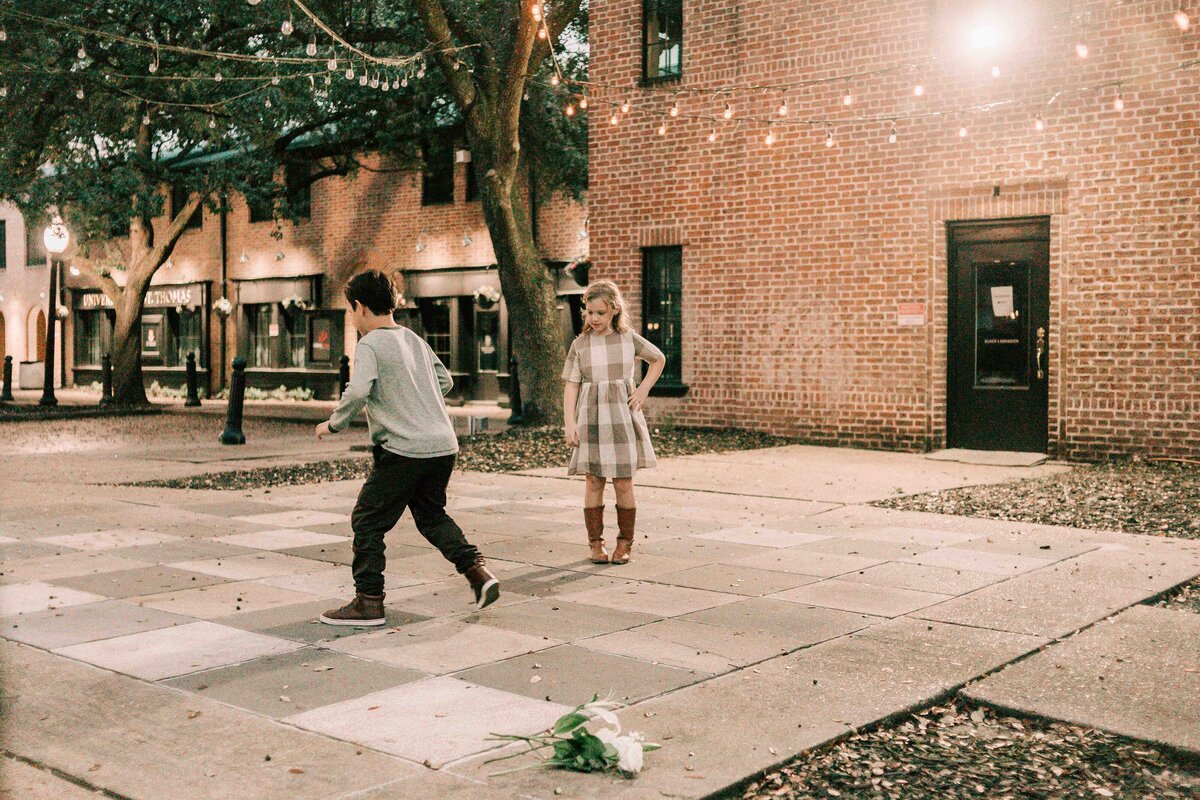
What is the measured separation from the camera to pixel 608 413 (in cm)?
710

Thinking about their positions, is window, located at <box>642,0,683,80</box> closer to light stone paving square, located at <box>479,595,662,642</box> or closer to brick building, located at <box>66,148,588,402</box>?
brick building, located at <box>66,148,588,402</box>

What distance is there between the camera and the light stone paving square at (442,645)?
4.83m

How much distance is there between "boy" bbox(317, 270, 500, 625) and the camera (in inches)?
217

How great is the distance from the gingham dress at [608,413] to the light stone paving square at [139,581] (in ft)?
7.30

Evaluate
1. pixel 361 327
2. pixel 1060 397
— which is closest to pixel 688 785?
pixel 361 327

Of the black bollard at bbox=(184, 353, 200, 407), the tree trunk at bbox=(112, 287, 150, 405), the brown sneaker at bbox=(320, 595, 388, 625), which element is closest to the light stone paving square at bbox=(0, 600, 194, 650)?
the brown sneaker at bbox=(320, 595, 388, 625)

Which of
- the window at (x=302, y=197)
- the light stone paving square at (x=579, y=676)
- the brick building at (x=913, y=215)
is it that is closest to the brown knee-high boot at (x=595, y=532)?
the light stone paving square at (x=579, y=676)

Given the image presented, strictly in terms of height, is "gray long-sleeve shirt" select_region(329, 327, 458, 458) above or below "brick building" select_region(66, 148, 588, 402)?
below

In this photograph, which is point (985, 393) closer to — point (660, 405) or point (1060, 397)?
point (1060, 397)

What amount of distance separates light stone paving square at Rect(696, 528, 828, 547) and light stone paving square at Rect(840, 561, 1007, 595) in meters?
0.93

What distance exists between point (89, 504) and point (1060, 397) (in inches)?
378

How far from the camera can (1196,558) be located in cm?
714

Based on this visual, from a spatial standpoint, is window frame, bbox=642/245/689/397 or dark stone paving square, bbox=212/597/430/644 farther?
window frame, bbox=642/245/689/397

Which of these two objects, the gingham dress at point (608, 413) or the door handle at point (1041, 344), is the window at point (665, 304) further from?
the gingham dress at point (608, 413)
